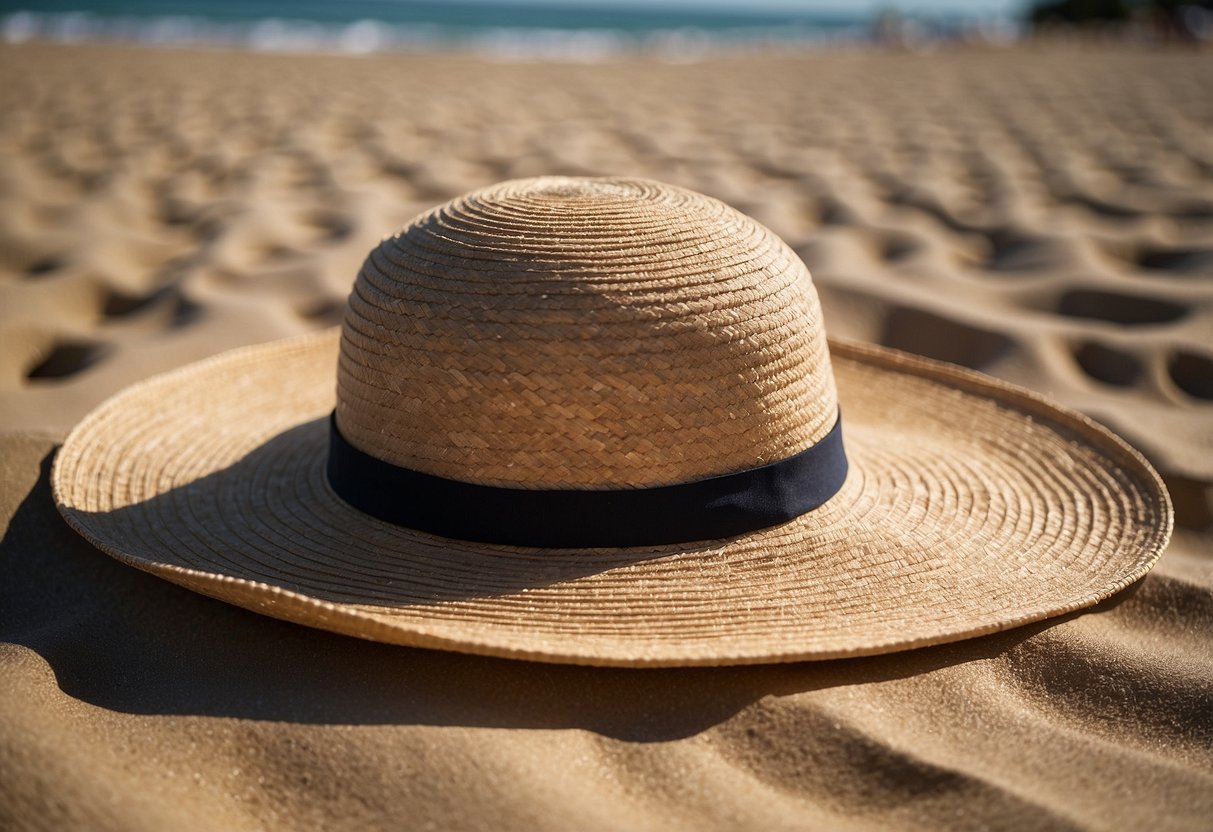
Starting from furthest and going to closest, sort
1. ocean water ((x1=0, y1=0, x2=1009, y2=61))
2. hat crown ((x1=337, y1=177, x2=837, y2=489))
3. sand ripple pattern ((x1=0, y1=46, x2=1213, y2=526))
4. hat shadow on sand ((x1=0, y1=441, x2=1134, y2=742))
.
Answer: ocean water ((x1=0, y1=0, x2=1009, y2=61)) < sand ripple pattern ((x1=0, y1=46, x2=1213, y2=526)) < hat crown ((x1=337, y1=177, x2=837, y2=489)) < hat shadow on sand ((x1=0, y1=441, x2=1134, y2=742))

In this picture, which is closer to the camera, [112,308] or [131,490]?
[131,490]

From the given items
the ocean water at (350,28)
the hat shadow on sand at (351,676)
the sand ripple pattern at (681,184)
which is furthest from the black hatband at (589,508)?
the ocean water at (350,28)

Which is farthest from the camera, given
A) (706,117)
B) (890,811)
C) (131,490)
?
(706,117)

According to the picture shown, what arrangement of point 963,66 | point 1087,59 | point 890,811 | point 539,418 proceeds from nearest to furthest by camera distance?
point 890,811 < point 539,418 < point 963,66 < point 1087,59

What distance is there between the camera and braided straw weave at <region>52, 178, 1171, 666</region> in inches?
57.6

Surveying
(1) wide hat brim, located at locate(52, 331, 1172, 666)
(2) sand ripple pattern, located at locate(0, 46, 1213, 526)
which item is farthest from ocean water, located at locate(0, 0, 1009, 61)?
(1) wide hat brim, located at locate(52, 331, 1172, 666)

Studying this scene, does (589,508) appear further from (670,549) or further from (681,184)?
(681,184)

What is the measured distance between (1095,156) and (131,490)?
16.2 feet

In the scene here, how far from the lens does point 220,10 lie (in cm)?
2936

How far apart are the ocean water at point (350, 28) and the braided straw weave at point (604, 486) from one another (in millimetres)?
11671

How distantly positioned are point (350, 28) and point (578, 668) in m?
26.7

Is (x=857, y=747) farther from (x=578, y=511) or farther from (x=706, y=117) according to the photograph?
(x=706, y=117)

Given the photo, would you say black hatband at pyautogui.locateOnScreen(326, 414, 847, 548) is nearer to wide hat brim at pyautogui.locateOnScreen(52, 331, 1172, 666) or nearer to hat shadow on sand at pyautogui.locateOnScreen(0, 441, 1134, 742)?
wide hat brim at pyautogui.locateOnScreen(52, 331, 1172, 666)

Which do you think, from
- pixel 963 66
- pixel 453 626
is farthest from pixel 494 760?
pixel 963 66
